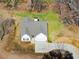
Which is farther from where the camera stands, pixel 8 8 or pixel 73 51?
pixel 8 8

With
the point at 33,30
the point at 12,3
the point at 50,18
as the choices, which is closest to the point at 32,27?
the point at 33,30

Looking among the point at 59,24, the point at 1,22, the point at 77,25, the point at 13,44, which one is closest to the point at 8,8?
the point at 1,22

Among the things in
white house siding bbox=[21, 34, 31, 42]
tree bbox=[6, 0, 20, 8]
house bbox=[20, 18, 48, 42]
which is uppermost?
tree bbox=[6, 0, 20, 8]

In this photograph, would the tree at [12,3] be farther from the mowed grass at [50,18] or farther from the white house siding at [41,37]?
the white house siding at [41,37]

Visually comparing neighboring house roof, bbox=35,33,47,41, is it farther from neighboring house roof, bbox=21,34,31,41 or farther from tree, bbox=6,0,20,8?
tree, bbox=6,0,20,8

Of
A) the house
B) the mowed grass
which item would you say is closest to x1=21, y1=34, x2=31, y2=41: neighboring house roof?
the house

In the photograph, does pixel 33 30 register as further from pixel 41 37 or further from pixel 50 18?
pixel 50 18

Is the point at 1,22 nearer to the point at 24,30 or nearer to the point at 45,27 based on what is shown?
the point at 24,30
